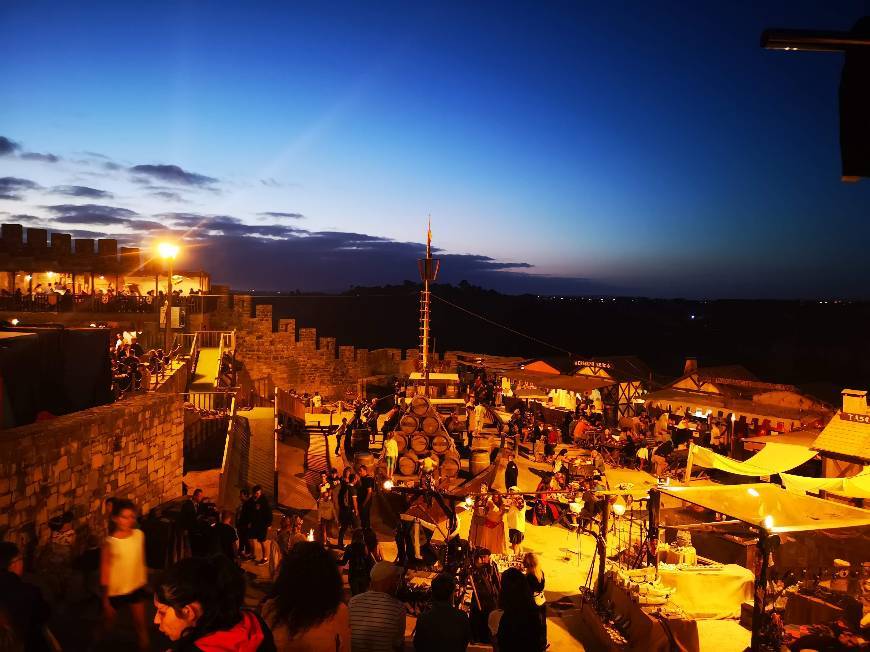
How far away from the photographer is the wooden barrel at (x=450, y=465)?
46.0 feet

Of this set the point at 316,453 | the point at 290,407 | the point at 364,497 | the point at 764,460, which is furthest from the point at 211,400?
the point at 764,460

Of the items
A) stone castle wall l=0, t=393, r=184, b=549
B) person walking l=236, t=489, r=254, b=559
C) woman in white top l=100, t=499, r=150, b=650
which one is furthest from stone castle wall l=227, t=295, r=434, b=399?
woman in white top l=100, t=499, r=150, b=650

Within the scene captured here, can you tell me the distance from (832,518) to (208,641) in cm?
828

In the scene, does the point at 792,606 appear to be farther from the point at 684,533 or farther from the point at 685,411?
the point at 685,411

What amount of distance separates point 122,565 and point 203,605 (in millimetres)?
2137

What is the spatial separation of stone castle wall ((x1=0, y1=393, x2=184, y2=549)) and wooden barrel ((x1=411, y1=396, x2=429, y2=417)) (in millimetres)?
6063

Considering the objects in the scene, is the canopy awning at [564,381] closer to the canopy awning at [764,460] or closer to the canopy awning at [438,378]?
the canopy awning at [438,378]

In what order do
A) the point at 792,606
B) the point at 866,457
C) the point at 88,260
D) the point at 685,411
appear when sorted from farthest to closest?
the point at 88,260 → the point at 685,411 → the point at 866,457 → the point at 792,606

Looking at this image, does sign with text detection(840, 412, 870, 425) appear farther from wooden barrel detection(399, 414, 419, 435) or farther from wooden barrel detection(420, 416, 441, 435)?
wooden barrel detection(399, 414, 419, 435)

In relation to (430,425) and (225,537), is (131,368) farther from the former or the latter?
(225,537)

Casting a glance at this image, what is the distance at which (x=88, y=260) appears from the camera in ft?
84.9

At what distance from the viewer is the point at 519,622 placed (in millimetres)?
4434

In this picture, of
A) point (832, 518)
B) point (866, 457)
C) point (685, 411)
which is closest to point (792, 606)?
point (832, 518)

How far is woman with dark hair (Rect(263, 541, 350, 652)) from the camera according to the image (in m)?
3.13
